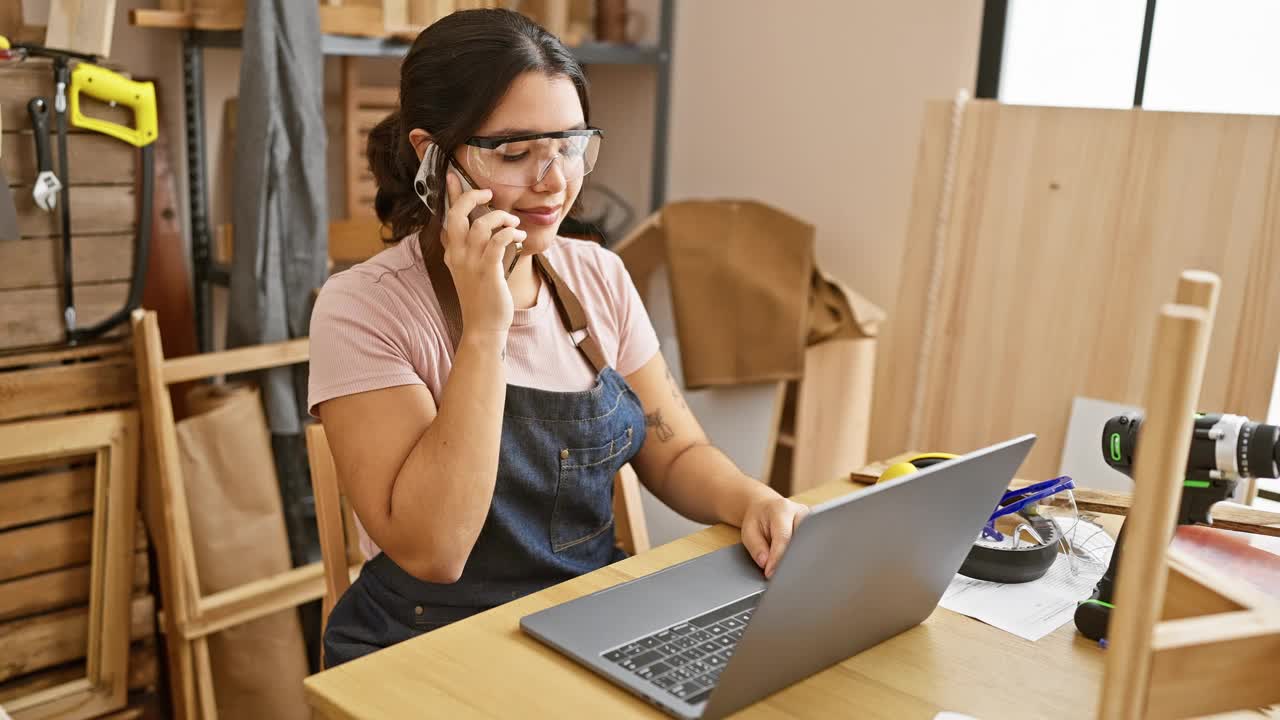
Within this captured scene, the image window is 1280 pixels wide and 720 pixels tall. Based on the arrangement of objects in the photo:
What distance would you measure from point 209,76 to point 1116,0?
6.56ft

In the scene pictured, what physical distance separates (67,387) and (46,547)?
11.7 inches

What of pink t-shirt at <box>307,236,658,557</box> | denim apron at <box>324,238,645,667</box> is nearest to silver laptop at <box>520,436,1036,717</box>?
denim apron at <box>324,238,645,667</box>

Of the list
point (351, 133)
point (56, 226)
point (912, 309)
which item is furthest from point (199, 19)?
point (912, 309)

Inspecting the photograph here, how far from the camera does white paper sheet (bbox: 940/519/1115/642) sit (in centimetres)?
113

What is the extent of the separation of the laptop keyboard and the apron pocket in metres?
0.37

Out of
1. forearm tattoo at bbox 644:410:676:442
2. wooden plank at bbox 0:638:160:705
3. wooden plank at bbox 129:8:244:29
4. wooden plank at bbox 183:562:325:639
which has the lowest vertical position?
wooden plank at bbox 0:638:160:705

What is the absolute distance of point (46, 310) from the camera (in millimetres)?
1960

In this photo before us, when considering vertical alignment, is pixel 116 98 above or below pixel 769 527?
above

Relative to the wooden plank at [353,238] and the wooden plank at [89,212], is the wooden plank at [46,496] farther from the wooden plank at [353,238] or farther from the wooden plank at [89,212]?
the wooden plank at [353,238]

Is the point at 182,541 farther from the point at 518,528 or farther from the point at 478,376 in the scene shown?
the point at 478,376

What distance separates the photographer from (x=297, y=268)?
219 centimetres

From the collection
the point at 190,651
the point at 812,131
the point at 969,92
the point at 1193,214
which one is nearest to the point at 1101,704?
the point at 1193,214

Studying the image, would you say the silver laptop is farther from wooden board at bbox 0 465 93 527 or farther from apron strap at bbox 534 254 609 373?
wooden board at bbox 0 465 93 527

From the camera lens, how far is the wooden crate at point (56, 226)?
1.86 metres
